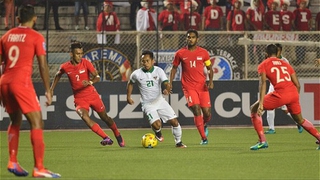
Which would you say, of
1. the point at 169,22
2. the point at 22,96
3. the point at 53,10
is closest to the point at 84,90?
the point at 22,96

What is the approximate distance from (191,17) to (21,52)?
13.5 meters

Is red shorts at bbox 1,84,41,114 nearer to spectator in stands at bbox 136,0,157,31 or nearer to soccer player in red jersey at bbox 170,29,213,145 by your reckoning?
soccer player in red jersey at bbox 170,29,213,145

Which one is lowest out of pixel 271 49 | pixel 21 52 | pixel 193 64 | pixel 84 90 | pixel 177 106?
pixel 177 106

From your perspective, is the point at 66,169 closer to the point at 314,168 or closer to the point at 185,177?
the point at 185,177

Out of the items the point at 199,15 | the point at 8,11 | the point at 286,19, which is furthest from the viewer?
the point at 286,19

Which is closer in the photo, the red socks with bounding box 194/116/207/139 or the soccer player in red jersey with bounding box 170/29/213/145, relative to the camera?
the red socks with bounding box 194/116/207/139

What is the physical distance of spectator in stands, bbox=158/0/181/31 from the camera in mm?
24297

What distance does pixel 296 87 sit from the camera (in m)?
15.8

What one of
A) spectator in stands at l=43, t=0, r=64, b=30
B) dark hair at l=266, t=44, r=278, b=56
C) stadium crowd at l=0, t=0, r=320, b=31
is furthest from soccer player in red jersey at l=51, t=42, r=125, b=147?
spectator in stands at l=43, t=0, r=64, b=30

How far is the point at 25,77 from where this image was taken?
11.3 m

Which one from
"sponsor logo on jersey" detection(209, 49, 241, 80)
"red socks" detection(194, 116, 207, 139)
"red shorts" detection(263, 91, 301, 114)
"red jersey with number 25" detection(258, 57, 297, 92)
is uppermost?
"red jersey with number 25" detection(258, 57, 297, 92)

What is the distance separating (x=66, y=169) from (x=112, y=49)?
11305 millimetres

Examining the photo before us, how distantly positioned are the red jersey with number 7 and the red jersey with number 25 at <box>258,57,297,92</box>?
5.32 m

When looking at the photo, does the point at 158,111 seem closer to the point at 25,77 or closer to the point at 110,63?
the point at 25,77
